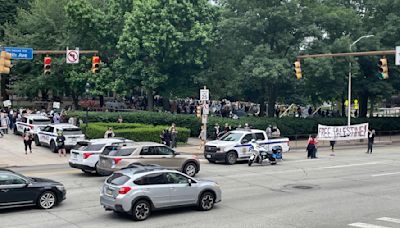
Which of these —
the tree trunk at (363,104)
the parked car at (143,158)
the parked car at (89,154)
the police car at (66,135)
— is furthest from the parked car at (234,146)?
the tree trunk at (363,104)

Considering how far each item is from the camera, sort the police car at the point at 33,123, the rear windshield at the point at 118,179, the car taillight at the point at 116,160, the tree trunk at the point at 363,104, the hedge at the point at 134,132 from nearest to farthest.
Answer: the rear windshield at the point at 118,179
the car taillight at the point at 116,160
the police car at the point at 33,123
the hedge at the point at 134,132
the tree trunk at the point at 363,104

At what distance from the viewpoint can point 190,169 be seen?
23500mm

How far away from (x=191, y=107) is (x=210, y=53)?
1159 cm

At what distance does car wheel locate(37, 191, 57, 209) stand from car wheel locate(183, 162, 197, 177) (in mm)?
7376

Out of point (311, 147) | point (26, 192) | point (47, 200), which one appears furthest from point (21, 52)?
point (311, 147)

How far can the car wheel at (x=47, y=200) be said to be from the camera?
1684cm

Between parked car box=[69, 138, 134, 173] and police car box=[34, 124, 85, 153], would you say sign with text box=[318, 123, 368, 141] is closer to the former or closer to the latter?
police car box=[34, 124, 85, 153]

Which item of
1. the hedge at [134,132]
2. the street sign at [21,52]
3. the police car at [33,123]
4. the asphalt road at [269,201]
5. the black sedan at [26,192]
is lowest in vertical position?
the asphalt road at [269,201]

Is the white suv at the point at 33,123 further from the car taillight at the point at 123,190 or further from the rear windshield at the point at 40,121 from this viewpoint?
the car taillight at the point at 123,190

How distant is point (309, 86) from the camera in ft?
150

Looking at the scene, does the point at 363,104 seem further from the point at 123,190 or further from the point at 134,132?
the point at 123,190

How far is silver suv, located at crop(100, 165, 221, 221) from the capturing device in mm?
15219

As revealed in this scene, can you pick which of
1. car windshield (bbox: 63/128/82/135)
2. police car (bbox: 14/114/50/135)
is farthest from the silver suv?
police car (bbox: 14/114/50/135)

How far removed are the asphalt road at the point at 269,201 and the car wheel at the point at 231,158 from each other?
56 centimetres
